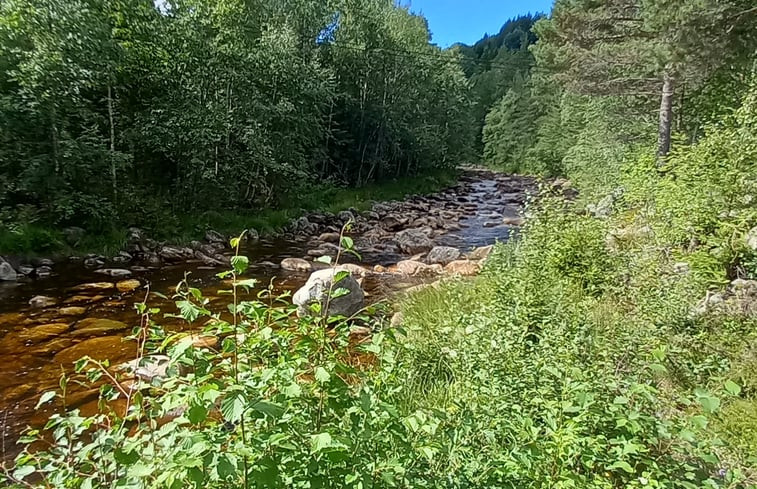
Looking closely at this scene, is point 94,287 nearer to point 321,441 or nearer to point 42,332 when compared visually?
point 42,332

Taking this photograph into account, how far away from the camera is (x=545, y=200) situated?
17.9 feet

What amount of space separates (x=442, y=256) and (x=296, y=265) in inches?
136

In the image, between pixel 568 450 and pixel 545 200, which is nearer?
pixel 568 450

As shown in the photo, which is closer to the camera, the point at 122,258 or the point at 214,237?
the point at 122,258

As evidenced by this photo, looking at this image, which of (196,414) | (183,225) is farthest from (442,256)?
(196,414)

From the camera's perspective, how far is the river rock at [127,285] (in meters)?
7.61

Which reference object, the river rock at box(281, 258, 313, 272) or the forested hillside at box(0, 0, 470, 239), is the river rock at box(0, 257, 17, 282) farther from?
the river rock at box(281, 258, 313, 272)

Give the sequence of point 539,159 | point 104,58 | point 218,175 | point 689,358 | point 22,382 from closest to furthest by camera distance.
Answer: point 689,358 → point 22,382 → point 104,58 → point 218,175 → point 539,159

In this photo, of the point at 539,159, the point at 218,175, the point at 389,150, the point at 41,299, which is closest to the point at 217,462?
the point at 41,299

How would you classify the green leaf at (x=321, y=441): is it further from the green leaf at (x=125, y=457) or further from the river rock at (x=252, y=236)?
the river rock at (x=252, y=236)

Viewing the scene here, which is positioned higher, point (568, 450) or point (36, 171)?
point (36, 171)

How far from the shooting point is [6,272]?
7.58 metres

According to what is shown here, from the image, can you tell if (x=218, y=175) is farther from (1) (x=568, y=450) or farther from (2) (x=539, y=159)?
(2) (x=539, y=159)

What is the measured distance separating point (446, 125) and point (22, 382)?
27.8m
